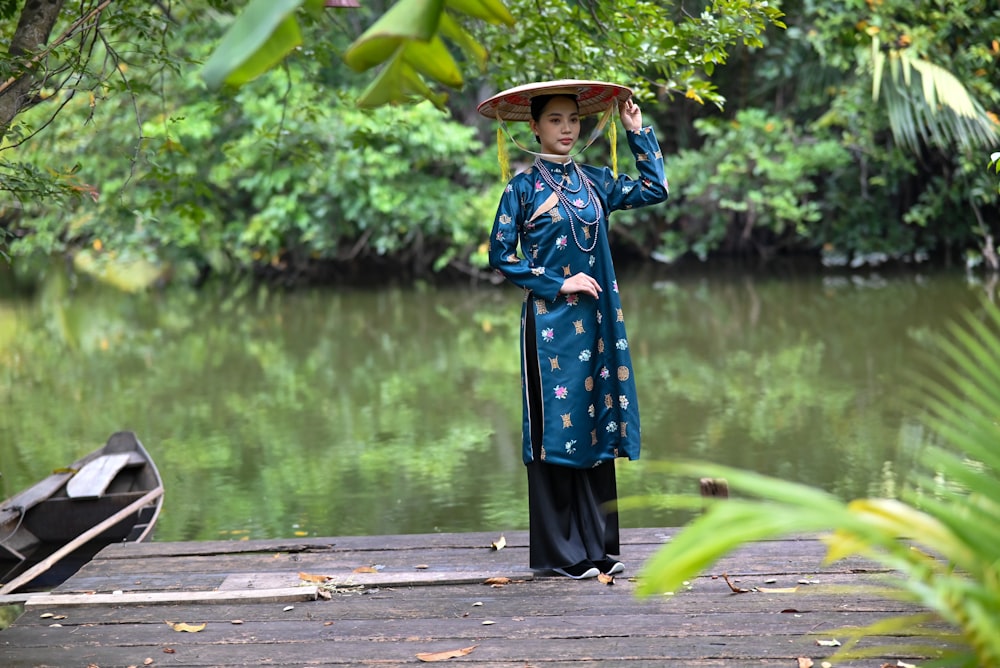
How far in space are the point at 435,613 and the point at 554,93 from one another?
1.49 m

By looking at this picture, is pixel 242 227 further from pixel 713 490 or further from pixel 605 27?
pixel 713 490

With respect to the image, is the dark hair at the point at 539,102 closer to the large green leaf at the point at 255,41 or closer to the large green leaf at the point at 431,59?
the large green leaf at the point at 431,59

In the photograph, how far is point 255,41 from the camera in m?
1.24

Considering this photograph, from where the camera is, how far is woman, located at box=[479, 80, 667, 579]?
342cm

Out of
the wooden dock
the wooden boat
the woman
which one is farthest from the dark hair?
the wooden boat

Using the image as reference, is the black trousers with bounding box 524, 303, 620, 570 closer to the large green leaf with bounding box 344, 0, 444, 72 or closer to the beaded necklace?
the beaded necklace

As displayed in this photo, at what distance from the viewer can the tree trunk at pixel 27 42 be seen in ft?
12.1

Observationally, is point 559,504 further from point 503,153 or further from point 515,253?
point 503,153

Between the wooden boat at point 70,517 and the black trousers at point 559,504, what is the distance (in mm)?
1858

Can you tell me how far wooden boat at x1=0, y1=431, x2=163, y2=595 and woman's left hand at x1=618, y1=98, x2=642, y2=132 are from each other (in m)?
2.49

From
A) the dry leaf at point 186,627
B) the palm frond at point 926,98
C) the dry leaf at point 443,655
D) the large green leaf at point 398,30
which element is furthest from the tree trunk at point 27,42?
the palm frond at point 926,98

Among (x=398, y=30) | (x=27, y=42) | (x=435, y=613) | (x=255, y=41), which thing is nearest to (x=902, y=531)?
(x=398, y=30)

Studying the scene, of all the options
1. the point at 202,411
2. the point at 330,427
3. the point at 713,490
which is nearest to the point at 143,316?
the point at 202,411

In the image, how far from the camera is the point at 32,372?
1015cm
